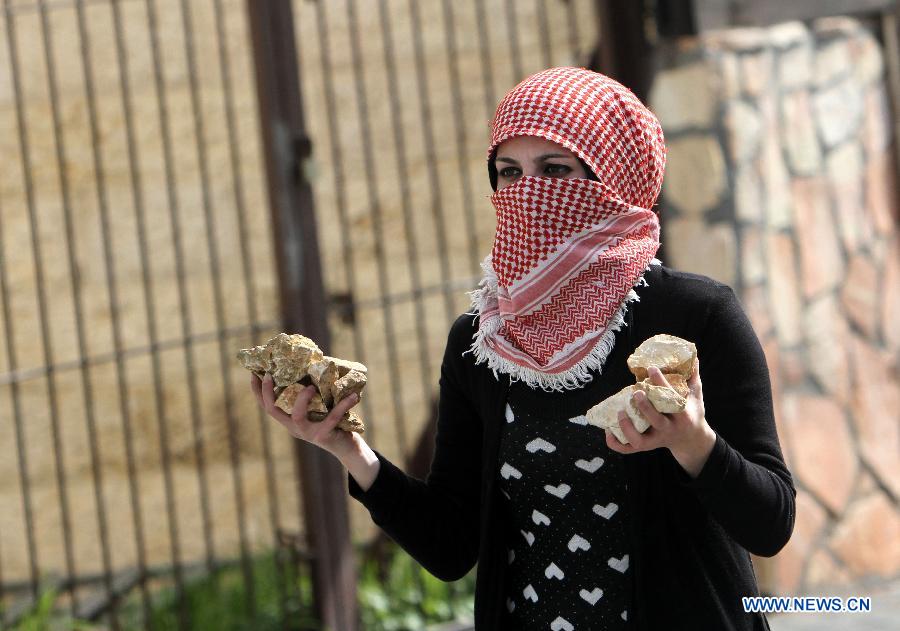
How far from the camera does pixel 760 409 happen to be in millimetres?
1794

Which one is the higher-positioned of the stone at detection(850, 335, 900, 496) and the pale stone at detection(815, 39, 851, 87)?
the pale stone at detection(815, 39, 851, 87)

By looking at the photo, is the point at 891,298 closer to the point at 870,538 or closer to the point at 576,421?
the point at 870,538

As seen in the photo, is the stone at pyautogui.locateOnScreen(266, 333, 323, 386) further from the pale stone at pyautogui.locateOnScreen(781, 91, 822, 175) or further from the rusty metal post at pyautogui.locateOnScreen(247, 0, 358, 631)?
the pale stone at pyautogui.locateOnScreen(781, 91, 822, 175)

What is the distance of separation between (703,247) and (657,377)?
2797 millimetres

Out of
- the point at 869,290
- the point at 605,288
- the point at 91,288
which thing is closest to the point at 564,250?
the point at 605,288

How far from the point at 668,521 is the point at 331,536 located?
2.42 metres

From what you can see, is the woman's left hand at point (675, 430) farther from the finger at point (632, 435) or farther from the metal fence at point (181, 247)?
the metal fence at point (181, 247)

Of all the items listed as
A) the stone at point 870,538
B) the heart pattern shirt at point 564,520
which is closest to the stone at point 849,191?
the stone at point 870,538

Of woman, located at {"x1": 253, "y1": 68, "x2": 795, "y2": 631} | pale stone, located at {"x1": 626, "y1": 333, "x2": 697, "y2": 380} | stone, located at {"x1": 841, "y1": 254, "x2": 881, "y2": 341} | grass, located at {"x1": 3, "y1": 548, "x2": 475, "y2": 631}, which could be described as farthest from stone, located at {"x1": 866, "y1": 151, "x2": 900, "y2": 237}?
pale stone, located at {"x1": 626, "y1": 333, "x2": 697, "y2": 380}

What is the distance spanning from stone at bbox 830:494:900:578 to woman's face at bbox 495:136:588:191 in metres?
2.87

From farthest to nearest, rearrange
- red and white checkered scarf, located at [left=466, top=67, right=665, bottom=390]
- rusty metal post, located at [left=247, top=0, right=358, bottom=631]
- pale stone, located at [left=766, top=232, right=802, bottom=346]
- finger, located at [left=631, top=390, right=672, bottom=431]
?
pale stone, located at [left=766, top=232, right=802, bottom=346], rusty metal post, located at [left=247, top=0, right=358, bottom=631], red and white checkered scarf, located at [left=466, top=67, right=665, bottom=390], finger, located at [left=631, top=390, right=672, bottom=431]

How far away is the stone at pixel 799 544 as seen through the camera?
4.16 meters

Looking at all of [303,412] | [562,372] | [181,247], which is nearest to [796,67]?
[181,247]

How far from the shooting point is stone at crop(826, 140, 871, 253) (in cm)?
445
